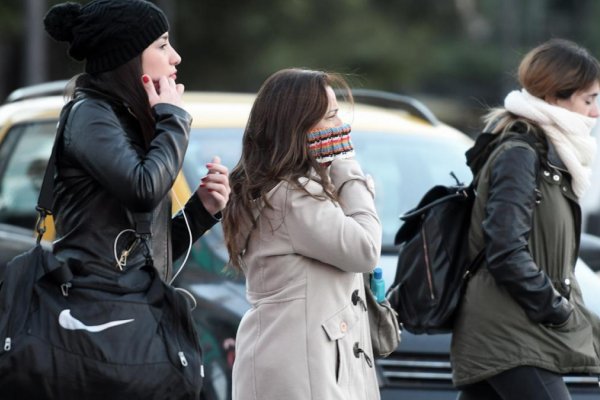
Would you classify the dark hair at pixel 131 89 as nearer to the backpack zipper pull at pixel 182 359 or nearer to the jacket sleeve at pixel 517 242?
the backpack zipper pull at pixel 182 359

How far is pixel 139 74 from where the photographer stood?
3561mm

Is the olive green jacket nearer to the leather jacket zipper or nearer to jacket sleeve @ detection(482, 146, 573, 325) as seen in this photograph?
jacket sleeve @ detection(482, 146, 573, 325)

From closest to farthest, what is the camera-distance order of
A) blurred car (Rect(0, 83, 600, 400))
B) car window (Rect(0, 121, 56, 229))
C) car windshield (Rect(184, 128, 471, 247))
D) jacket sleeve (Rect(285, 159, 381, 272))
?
jacket sleeve (Rect(285, 159, 381, 272)) → blurred car (Rect(0, 83, 600, 400)) → car windshield (Rect(184, 128, 471, 247)) → car window (Rect(0, 121, 56, 229))

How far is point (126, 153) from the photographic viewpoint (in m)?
3.36

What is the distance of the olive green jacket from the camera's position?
4.15 metres

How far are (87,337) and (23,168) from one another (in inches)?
141

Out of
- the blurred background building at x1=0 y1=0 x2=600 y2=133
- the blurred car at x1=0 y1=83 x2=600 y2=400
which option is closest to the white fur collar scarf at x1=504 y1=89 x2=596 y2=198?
the blurred car at x1=0 y1=83 x2=600 y2=400

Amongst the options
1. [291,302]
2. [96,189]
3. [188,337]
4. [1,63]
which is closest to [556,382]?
[291,302]

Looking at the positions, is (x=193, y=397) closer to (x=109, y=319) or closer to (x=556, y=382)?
(x=109, y=319)

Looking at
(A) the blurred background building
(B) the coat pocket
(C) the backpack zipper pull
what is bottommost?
(A) the blurred background building

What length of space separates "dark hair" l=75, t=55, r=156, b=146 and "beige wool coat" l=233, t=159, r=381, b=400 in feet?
1.41

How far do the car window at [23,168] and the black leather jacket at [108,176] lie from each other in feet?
10.3

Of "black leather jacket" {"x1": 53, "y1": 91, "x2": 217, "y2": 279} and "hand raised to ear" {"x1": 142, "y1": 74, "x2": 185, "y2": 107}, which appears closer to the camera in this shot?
"black leather jacket" {"x1": 53, "y1": 91, "x2": 217, "y2": 279}

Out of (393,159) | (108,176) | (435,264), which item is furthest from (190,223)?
(393,159)
